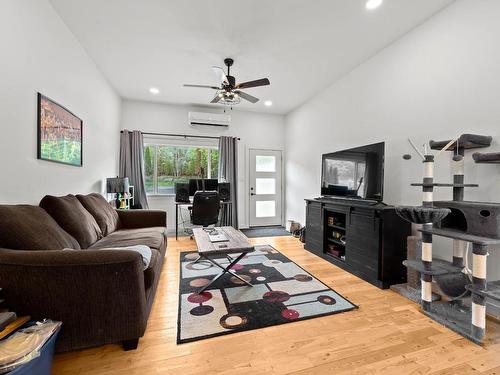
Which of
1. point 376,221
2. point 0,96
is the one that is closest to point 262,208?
point 376,221

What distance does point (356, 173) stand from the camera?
3117 millimetres

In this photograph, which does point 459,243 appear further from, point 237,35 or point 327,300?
point 237,35

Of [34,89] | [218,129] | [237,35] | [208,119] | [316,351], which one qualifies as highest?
[237,35]

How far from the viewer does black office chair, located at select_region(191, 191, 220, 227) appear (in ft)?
13.0

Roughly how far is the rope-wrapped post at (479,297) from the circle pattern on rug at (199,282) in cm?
228

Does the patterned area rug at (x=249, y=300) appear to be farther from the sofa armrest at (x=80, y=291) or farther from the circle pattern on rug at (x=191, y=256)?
the sofa armrest at (x=80, y=291)

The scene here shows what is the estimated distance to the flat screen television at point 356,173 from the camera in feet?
9.05

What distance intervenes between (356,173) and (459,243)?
52.3 inches

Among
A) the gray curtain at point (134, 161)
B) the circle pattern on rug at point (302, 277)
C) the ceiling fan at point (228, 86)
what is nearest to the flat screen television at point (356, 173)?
the circle pattern on rug at point (302, 277)

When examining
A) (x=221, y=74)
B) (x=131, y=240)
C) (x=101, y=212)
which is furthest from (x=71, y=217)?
(x=221, y=74)

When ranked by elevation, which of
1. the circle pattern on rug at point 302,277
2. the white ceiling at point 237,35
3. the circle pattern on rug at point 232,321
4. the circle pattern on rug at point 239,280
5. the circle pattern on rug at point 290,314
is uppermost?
the white ceiling at point 237,35

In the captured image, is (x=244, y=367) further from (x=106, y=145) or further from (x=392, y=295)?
(x=106, y=145)

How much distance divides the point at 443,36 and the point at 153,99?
460cm

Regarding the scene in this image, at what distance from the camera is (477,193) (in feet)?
6.81
